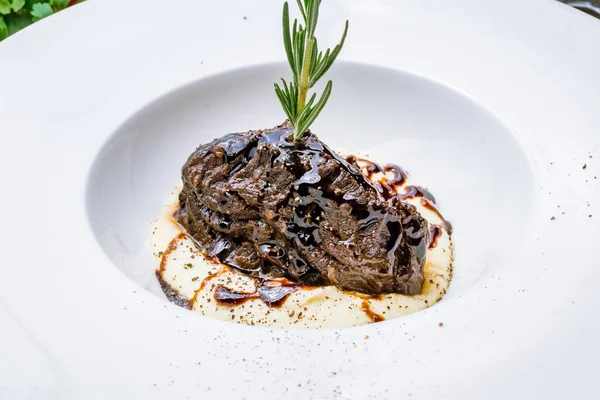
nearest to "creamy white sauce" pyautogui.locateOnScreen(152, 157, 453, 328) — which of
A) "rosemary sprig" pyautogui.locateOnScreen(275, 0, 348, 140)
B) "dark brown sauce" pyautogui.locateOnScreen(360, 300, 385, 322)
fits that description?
"dark brown sauce" pyautogui.locateOnScreen(360, 300, 385, 322)

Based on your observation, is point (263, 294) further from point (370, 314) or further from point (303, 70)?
point (303, 70)

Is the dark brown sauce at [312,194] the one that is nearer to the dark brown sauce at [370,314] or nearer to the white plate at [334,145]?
→ the dark brown sauce at [370,314]
